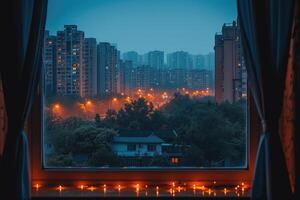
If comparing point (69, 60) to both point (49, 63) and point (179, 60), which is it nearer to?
point (49, 63)

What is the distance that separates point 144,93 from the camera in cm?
328

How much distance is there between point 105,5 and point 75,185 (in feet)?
3.89

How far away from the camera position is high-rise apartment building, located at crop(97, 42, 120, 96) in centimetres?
327

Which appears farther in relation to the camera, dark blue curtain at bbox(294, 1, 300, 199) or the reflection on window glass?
the reflection on window glass

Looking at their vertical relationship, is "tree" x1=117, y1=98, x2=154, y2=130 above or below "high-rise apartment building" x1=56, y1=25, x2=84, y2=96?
below

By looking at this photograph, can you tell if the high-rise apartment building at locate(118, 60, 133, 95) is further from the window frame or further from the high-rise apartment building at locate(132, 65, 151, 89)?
the window frame

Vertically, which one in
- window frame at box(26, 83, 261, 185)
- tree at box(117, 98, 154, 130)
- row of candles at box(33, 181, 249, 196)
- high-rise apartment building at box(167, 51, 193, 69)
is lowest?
row of candles at box(33, 181, 249, 196)

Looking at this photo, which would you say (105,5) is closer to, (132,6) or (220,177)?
(132,6)

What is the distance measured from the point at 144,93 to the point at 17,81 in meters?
0.86

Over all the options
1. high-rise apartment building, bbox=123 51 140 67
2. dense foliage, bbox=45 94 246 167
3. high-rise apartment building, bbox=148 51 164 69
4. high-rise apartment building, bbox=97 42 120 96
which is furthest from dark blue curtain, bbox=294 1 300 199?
high-rise apartment building, bbox=97 42 120 96

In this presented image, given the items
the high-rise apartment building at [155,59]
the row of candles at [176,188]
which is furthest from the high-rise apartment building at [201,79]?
the row of candles at [176,188]

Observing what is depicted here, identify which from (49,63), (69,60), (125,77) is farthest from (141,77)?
(49,63)

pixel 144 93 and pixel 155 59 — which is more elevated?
pixel 155 59

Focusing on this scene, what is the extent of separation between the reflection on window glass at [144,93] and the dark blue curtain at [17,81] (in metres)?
0.36
